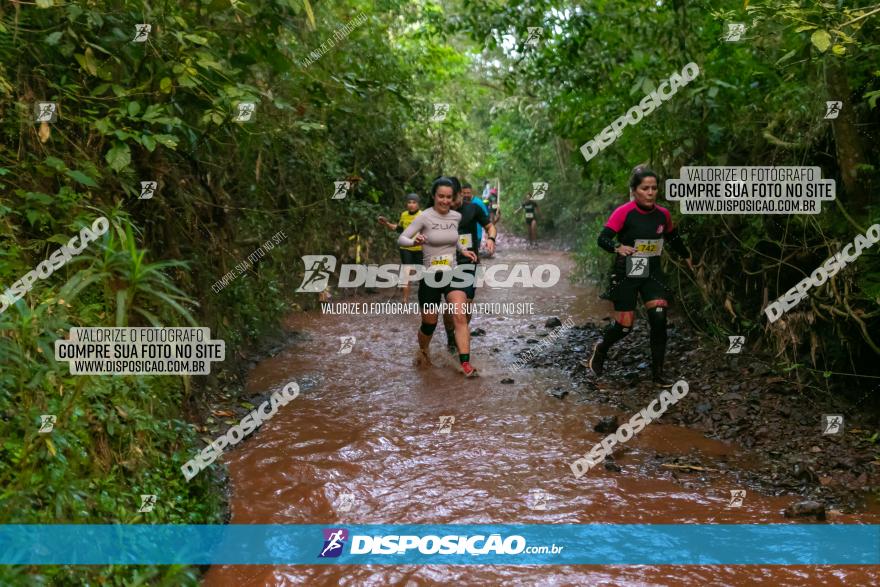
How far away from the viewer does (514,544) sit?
143 inches

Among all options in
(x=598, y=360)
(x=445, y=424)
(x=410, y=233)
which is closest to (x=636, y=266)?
(x=598, y=360)

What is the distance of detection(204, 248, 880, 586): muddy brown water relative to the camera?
335 centimetres

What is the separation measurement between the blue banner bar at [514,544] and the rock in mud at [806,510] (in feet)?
0.25

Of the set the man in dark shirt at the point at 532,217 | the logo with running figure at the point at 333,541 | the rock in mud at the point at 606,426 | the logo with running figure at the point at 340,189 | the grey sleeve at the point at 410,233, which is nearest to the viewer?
the logo with running figure at the point at 333,541

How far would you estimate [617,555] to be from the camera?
137 inches

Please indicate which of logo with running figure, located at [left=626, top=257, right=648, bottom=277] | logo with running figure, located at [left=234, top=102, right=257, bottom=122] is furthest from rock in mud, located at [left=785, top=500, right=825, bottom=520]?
logo with running figure, located at [left=234, top=102, right=257, bottom=122]

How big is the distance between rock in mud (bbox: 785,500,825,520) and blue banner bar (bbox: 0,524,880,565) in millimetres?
75

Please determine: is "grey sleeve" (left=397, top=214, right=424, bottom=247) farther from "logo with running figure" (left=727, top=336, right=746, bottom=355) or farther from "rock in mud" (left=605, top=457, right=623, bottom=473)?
"logo with running figure" (left=727, top=336, right=746, bottom=355)

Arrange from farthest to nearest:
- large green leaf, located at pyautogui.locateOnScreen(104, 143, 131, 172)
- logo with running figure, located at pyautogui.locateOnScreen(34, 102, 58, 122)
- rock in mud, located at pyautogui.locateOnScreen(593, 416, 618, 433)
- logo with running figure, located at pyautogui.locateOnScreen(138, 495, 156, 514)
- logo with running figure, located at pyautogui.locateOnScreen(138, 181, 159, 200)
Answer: rock in mud, located at pyautogui.locateOnScreen(593, 416, 618, 433)
logo with running figure, located at pyautogui.locateOnScreen(138, 181, 159, 200)
logo with running figure, located at pyautogui.locateOnScreen(34, 102, 58, 122)
large green leaf, located at pyautogui.locateOnScreen(104, 143, 131, 172)
logo with running figure, located at pyautogui.locateOnScreen(138, 495, 156, 514)

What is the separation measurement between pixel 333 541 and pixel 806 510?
2772 millimetres

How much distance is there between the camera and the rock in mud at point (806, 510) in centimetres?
375

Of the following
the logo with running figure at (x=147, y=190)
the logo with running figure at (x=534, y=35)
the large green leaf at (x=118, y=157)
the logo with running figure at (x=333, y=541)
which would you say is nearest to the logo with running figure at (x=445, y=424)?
the logo with running figure at (x=333, y=541)

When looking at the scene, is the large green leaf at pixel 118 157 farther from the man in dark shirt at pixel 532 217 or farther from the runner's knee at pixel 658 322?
the man in dark shirt at pixel 532 217

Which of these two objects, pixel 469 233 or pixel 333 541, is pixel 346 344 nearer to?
pixel 469 233
